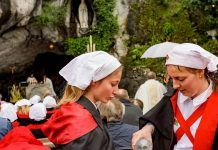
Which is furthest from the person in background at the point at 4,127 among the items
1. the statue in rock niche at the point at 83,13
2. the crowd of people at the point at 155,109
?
the statue in rock niche at the point at 83,13

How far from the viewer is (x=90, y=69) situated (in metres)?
2.36

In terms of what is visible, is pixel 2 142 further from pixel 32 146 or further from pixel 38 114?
pixel 38 114

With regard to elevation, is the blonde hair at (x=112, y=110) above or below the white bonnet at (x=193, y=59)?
below

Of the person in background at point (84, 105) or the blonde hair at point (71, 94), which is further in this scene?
the blonde hair at point (71, 94)

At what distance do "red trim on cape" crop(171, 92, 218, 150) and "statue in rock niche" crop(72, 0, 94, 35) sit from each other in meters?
16.2

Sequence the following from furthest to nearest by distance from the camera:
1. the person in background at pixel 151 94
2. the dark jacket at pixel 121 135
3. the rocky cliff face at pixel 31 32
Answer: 1. the rocky cliff face at pixel 31 32
2. the person in background at pixel 151 94
3. the dark jacket at pixel 121 135

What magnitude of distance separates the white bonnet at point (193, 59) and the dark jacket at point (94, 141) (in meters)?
0.49

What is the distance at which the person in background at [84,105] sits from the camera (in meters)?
2.19

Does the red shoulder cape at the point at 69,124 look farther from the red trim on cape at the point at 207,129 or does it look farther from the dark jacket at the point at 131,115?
the dark jacket at the point at 131,115

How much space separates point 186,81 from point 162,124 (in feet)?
0.95

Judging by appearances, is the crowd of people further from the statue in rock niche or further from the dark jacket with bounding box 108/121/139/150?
the statue in rock niche

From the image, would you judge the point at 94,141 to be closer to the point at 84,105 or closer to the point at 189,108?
the point at 84,105

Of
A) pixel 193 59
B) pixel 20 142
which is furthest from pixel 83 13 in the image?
pixel 20 142

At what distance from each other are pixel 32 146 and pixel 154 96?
5.31 metres
